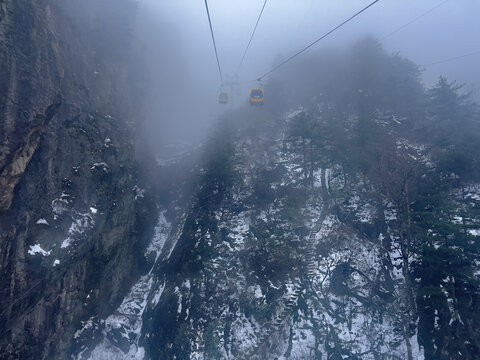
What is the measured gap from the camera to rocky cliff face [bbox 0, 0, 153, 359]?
14508 millimetres

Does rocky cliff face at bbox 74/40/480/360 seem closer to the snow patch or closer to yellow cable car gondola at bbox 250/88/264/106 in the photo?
yellow cable car gondola at bbox 250/88/264/106

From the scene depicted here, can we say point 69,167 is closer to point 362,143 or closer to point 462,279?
point 462,279

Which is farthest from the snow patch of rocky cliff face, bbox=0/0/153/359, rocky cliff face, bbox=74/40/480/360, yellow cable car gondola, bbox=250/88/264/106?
yellow cable car gondola, bbox=250/88/264/106

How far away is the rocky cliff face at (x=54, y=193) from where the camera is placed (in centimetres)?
1451

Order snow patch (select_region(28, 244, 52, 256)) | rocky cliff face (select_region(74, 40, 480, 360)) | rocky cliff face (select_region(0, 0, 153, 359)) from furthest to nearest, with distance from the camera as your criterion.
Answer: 1. rocky cliff face (select_region(74, 40, 480, 360))
2. snow patch (select_region(28, 244, 52, 256))
3. rocky cliff face (select_region(0, 0, 153, 359))

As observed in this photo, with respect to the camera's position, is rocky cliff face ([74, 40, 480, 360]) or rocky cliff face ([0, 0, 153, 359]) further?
rocky cliff face ([74, 40, 480, 360])

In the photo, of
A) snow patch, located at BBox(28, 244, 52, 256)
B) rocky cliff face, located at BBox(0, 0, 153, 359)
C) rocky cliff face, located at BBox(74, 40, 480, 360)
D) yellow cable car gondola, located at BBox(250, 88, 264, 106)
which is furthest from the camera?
yellow cable car gondola, located at BBox(250, 88, 264, 106)

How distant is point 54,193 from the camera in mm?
17844

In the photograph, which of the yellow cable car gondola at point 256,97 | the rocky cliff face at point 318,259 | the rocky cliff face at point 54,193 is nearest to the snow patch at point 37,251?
the rocky cliff face at point 54,193

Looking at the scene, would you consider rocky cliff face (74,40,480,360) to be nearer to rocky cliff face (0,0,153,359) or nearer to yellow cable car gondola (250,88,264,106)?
rocky cliff face (0,0,153,359)

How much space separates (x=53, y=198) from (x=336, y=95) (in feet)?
135

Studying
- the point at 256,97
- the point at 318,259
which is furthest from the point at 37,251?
the point at 256,97

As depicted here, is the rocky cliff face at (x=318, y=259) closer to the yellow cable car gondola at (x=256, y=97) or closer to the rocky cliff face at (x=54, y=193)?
the rocky cliff face at (x=54, y=193)

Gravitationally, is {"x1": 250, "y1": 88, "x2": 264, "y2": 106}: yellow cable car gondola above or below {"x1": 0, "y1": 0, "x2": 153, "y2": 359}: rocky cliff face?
above
